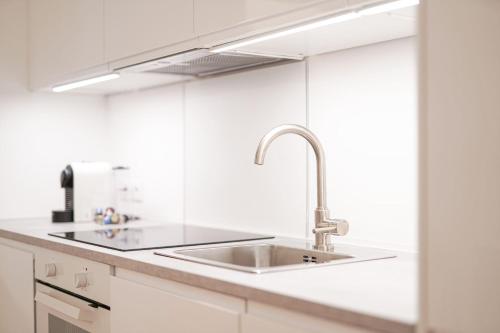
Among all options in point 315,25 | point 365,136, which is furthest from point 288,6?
point 365,136

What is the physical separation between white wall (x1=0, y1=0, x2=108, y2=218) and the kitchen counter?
1323mm

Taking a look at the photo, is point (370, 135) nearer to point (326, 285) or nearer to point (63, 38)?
point (326, 285)

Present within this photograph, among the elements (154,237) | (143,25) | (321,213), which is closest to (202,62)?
(143,25)

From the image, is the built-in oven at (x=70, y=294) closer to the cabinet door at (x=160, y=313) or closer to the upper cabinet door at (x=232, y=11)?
the cabinet door at (x=160, y=313)

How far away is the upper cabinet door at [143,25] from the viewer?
2.21 meters

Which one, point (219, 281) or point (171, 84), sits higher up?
point (171, 84)

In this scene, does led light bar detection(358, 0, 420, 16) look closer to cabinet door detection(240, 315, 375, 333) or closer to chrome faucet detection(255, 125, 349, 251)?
chrome faucet detection(255, 125, 349, 251)

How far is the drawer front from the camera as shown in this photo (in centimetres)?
213

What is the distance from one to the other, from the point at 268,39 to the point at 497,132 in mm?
1012

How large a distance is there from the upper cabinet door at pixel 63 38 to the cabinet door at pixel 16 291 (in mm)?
825

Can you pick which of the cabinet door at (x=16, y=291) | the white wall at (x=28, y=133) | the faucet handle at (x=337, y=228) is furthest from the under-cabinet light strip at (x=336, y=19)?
the white wall at (x=28, y=133)

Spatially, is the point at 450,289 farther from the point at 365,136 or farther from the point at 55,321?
the point at 55,321

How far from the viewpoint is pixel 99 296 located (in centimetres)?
215

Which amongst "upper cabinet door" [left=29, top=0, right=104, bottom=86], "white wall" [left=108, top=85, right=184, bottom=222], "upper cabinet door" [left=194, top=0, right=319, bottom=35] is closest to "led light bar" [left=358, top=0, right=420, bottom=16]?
"upper cabinet door" [left=194, top=0, right=319, bottom=35]
